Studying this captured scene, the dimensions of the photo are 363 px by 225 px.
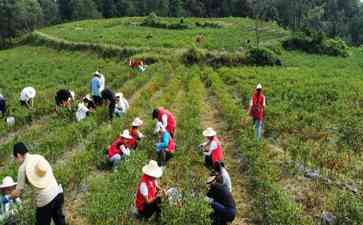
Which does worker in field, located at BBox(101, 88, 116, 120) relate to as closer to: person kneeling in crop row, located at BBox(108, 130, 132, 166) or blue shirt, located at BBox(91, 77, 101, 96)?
blue shirt, located at BBox(91, 77, 101, 96)

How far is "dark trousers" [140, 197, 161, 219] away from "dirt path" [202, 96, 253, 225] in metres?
1.59

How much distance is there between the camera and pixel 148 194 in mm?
7531

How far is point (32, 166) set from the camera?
6.20 meters

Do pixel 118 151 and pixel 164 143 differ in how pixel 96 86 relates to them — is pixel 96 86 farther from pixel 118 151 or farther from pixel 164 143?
pixel 164 143

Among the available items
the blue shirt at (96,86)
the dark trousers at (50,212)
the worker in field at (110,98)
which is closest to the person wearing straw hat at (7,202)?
the dark trousers at (50,212)

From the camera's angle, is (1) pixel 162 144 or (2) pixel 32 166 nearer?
(2) pixel 32 166

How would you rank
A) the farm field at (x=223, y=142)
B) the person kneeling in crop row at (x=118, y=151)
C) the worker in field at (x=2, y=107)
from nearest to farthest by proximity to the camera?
the farm field at (x=223, y=142) < the person kneeling in crop row at (x=118, y=151) < the worker in field at (x=2, y=107)

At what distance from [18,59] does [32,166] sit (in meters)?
32.6

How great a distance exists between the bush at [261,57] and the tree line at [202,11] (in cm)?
2960

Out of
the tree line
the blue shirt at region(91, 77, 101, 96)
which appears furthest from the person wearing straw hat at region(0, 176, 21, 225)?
the tree line

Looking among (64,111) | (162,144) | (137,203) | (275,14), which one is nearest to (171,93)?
(64,111)

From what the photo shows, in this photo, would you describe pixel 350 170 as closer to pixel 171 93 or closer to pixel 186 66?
pixel 171 93

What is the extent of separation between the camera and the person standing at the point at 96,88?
1501 cm

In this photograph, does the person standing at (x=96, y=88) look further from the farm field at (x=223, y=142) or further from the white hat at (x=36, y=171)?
the white hat at (x=36, y=171)
